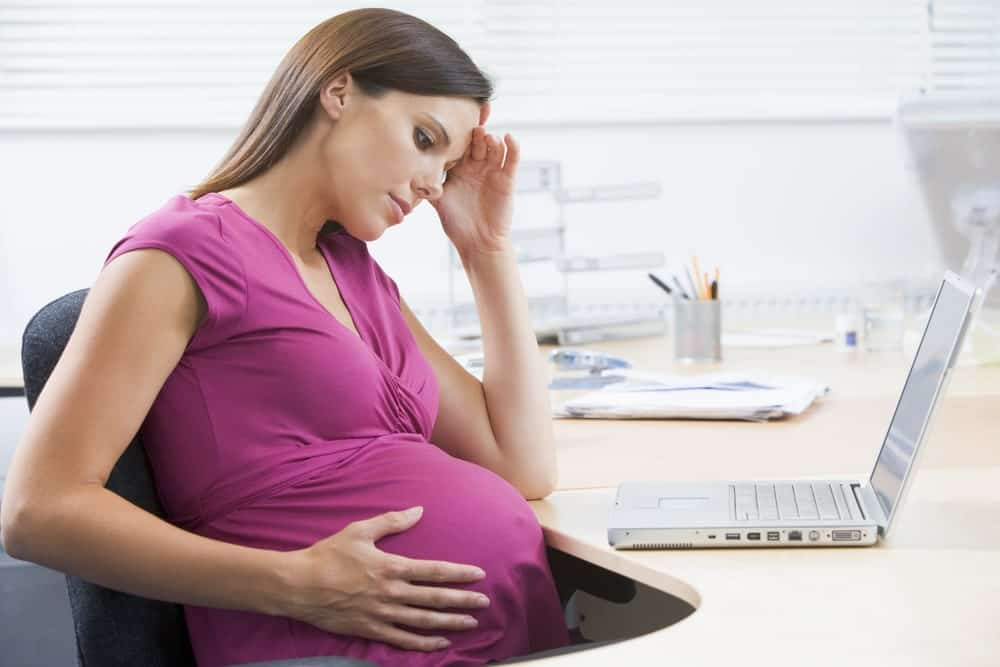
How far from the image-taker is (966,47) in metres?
3.47

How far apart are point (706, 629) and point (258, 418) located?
466mm

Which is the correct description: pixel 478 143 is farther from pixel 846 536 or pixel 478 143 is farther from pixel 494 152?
pixel 846 536

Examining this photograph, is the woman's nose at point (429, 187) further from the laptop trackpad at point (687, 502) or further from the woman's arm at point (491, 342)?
the laptop trackpad at point (687, 502)

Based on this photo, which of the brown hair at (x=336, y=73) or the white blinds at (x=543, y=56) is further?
the white blinds at (x=543, y=56)

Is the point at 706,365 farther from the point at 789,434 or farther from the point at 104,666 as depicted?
the point at 104,666

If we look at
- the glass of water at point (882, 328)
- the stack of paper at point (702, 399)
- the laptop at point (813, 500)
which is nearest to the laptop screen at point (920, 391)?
the laptop at point (813, 500)

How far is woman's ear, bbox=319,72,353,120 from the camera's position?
1.26m

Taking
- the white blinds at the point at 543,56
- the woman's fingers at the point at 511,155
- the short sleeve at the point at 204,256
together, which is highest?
the white blinds at the point at 543,56

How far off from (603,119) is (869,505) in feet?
7.16

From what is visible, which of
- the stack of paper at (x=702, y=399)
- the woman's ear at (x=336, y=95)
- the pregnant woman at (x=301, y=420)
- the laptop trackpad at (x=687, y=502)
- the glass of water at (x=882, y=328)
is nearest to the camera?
the pregnant woman at (x=301, y=420)

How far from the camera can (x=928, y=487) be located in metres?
1.30

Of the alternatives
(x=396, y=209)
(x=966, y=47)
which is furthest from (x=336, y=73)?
(x=966, y=47)

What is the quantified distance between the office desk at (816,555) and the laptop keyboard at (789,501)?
0.05 m

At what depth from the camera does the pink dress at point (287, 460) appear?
1126 mm
